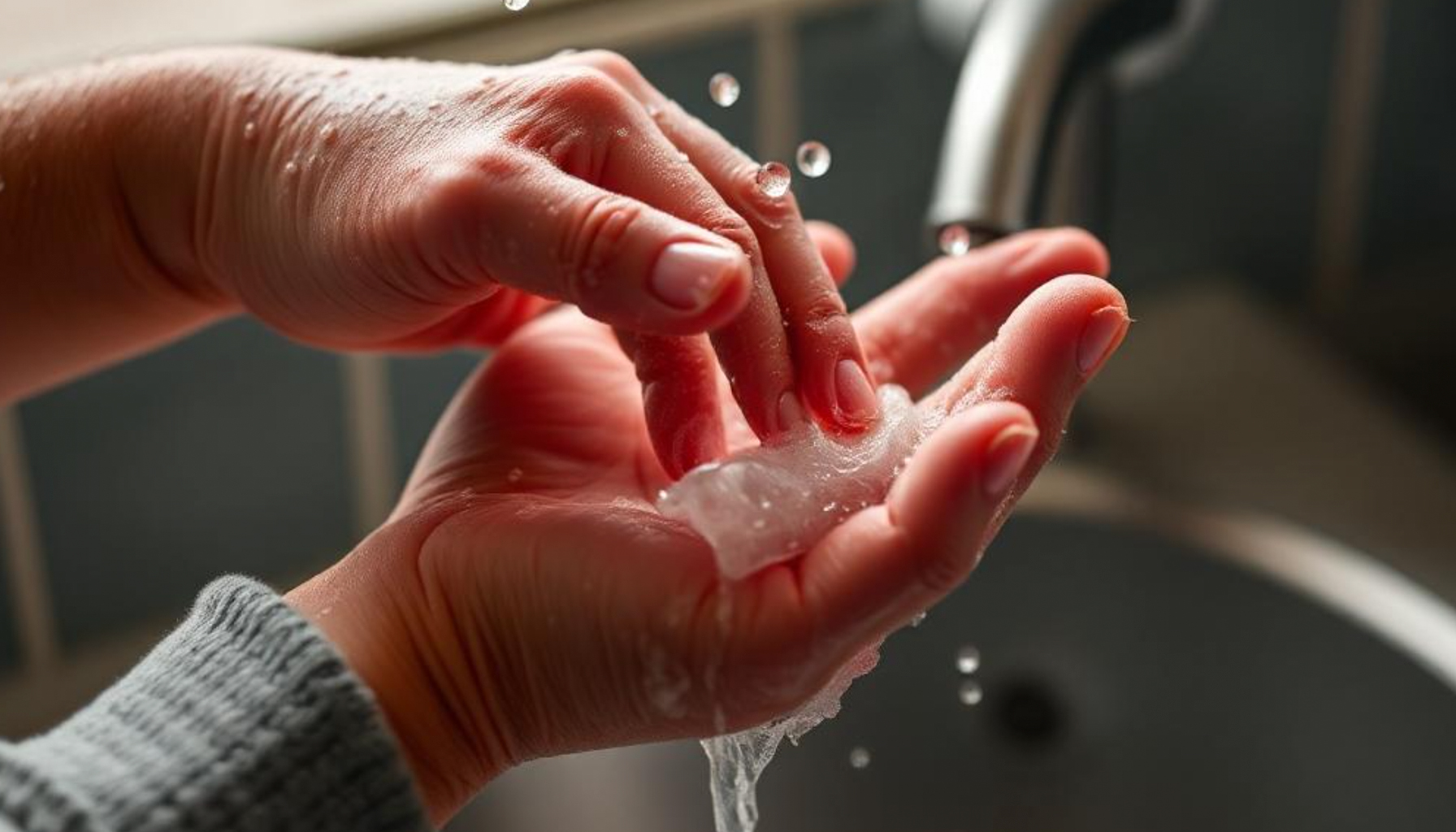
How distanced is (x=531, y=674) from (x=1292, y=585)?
0.45m

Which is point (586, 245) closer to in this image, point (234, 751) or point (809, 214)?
point (234, 751)

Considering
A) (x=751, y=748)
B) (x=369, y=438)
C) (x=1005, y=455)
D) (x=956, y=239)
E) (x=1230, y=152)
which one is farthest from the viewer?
(x=1230, y=152)

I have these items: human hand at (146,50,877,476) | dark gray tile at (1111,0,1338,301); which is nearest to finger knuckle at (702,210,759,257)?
human hand at (146,50,877,476)

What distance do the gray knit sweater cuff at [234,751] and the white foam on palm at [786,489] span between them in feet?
0.34

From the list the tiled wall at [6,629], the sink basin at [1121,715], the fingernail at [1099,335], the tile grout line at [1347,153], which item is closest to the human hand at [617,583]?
the fingernail at [1099,335]

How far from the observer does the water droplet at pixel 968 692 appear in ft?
2.76

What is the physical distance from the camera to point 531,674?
0.50m

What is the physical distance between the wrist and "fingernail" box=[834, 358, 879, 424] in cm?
13

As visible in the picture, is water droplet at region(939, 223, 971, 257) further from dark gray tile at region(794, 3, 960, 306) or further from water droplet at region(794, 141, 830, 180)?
dark gray tile at region(794, 3, 960, 306)

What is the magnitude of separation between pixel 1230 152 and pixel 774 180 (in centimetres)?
62

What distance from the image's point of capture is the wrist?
0.51 meters

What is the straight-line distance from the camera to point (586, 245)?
47cm

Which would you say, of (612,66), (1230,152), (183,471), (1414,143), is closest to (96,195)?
(612,66)

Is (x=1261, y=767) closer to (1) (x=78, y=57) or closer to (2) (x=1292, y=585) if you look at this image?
(2) (x=1292, y=585)
